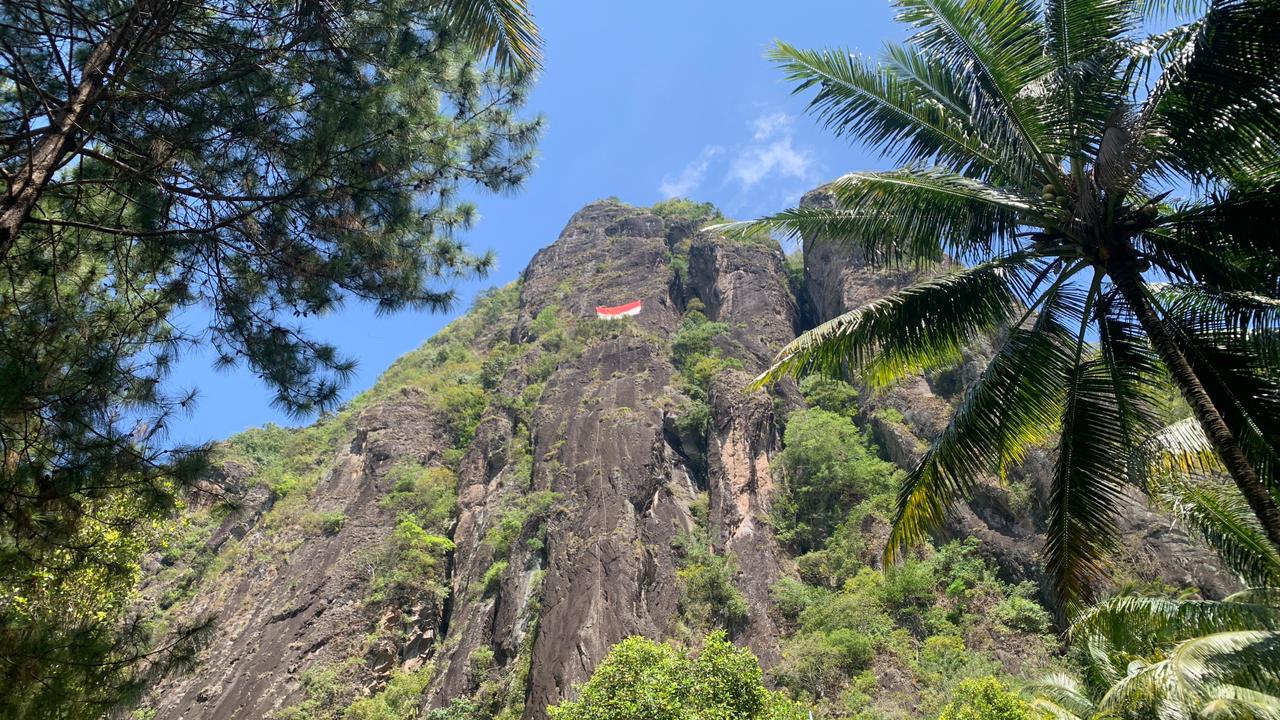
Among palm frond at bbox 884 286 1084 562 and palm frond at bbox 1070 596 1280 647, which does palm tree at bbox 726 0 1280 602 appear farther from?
palm frond at bbox 1070 596 1280 647

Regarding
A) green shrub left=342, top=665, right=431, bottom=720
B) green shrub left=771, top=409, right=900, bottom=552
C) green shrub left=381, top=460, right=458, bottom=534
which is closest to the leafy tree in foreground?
green shrub left=342, top=665, right=431, bottom=720

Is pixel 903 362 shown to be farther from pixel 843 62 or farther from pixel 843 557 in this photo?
pixel 843 557

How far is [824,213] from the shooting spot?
8156 millimetres

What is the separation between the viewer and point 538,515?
3062 cm

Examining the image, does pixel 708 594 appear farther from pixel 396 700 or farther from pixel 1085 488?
pixel 1085 488

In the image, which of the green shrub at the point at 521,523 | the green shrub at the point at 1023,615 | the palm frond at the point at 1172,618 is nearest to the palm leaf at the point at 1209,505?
the palm frond at the point at 1172,618

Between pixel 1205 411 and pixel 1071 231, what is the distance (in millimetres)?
1764

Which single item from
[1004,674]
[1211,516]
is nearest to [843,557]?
[1004,674]

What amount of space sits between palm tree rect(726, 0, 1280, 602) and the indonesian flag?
129ft

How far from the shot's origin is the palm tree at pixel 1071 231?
5.67 metres

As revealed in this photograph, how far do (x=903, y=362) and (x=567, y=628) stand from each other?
776 inches

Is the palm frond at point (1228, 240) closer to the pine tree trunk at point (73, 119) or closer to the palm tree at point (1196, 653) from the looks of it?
the palm tree at point (1196, 653)

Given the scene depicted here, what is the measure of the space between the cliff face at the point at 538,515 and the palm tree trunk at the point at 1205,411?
55.9 feet

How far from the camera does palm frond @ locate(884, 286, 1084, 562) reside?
7.04 m
